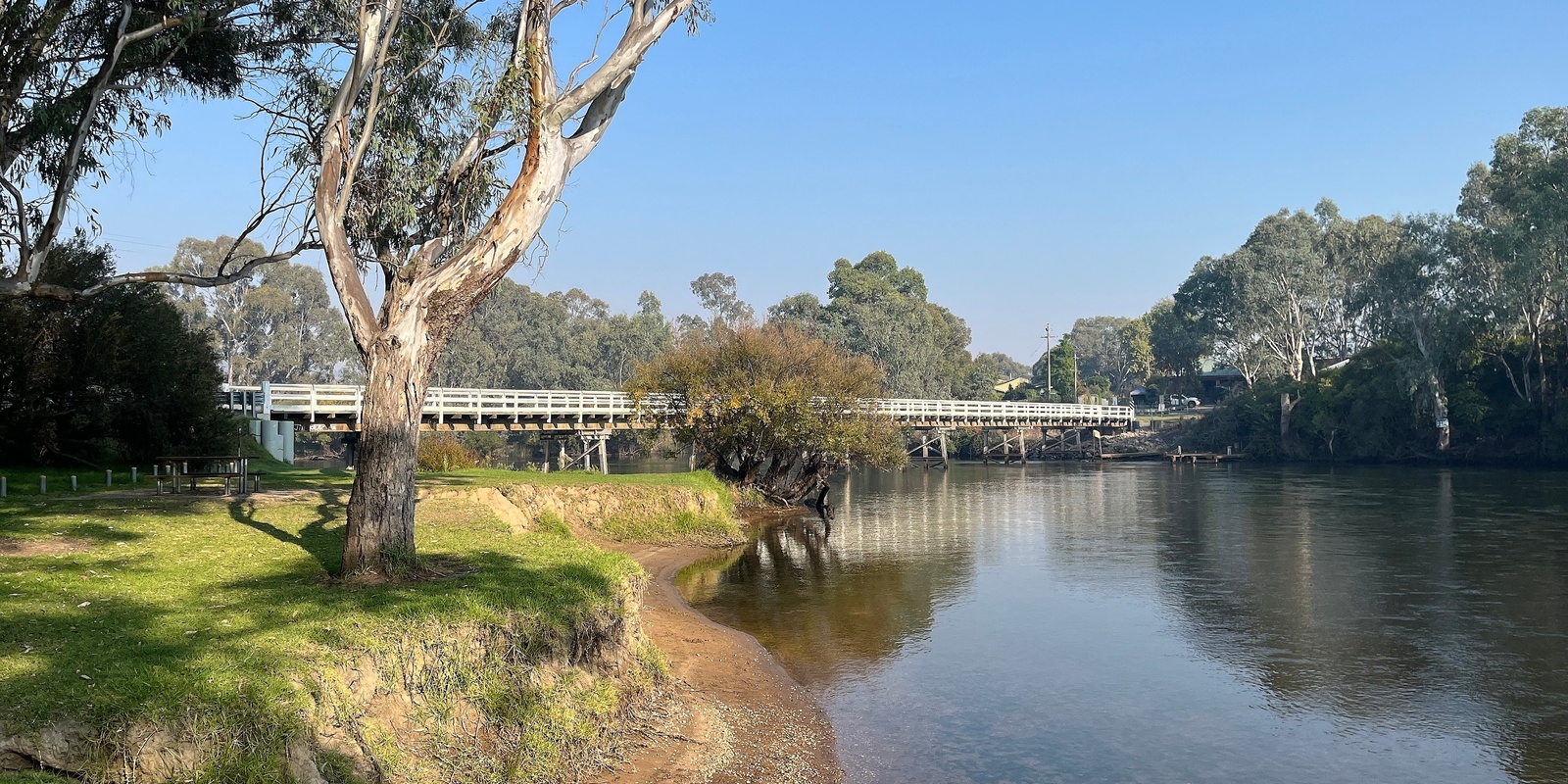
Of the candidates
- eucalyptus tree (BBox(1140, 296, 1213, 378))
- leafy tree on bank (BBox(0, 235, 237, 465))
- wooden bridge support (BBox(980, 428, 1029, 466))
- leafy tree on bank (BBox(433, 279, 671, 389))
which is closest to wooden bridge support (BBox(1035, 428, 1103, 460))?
wooden bridge support (BBox(980, 428, 1029, 466))

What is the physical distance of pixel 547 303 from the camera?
401ft

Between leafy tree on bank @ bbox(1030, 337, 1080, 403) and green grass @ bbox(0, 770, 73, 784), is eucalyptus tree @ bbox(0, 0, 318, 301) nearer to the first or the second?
green grass @ bbox(0, 770, 73, 784)

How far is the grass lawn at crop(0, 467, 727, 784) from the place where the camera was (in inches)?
313

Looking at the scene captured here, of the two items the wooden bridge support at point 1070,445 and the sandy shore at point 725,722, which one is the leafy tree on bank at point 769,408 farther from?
the wooden bridge support at point 1070,445

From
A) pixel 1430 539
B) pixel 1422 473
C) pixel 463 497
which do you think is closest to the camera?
pixel 463 497

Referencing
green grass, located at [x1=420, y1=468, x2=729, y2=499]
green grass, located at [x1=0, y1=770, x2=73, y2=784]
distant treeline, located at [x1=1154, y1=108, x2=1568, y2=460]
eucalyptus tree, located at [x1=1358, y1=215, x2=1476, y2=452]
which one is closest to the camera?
green grass, located at [x1=0, y1=770, x2=73, y2=784]

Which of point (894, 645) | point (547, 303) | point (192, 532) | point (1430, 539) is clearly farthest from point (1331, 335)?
point (192, 532)

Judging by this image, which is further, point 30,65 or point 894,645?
point 894,645

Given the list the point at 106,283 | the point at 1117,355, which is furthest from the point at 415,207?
the point at 1117,355

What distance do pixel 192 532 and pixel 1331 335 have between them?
99.2 metres

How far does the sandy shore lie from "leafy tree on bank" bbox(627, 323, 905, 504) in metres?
20.3

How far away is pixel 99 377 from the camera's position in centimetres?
2481

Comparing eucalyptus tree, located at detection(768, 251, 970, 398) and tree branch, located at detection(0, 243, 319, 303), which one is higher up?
eucalyptus tree, located at detection(768, 251, 970, 398)

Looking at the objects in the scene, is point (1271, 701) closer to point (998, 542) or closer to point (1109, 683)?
point (1109, 683)
